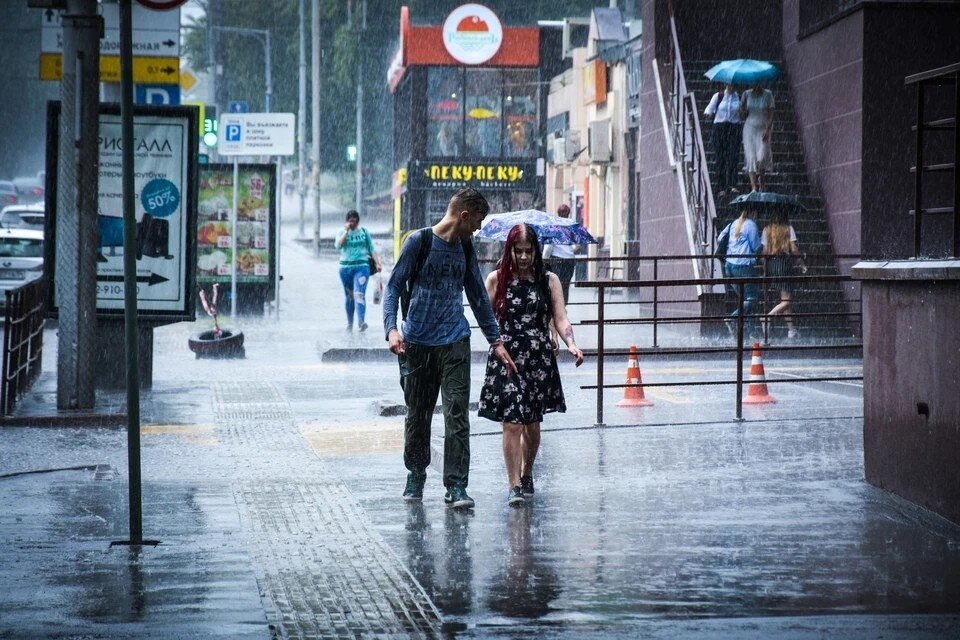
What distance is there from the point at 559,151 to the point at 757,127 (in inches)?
997

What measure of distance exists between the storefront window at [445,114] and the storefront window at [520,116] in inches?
67.0

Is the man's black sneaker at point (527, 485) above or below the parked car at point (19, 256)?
below

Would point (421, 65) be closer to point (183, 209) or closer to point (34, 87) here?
point (183, 209)

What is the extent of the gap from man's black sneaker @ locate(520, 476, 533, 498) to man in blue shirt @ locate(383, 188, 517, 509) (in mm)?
432

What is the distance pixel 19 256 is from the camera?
82.0 ft

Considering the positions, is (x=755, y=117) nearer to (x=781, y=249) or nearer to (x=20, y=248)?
(x=781, y=249)

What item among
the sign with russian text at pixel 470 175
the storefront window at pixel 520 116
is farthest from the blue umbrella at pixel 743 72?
the storefront window at pixel 520 116

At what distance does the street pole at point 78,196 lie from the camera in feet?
39.2

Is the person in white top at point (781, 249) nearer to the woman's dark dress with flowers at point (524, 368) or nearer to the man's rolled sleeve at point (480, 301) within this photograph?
the woman's dark dress with flowers at point (524, 368)

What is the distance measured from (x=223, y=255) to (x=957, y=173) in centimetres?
2057

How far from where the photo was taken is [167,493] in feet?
29.7

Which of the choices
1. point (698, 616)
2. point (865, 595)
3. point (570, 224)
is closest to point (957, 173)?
point (865, 595)

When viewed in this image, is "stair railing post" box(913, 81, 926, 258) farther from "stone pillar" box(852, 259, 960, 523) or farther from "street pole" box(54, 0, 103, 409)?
"street pole" box(54, 0, 103, 409)

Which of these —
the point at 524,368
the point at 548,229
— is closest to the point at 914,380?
the point at 524,368
